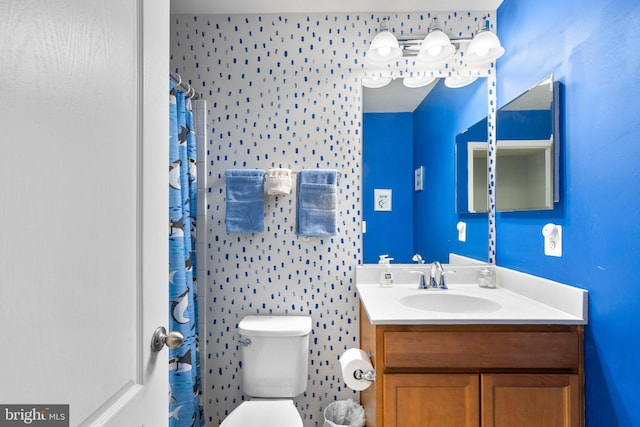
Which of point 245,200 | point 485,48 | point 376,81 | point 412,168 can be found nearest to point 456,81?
point 485,48

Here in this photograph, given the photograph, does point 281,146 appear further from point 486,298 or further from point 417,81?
point 486,298

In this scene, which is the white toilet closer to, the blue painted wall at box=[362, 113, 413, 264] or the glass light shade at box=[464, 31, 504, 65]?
the blue painted wall at box=[362, 113, 413, 264]

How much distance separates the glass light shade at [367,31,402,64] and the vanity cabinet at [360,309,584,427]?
1.39 m

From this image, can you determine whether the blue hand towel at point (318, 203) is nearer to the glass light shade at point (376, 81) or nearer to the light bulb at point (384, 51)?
the glass light shade at point (376, 81)

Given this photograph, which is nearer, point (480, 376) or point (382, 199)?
point (480, 376)

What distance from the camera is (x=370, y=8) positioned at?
1.90m

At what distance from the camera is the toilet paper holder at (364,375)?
55.4 inches

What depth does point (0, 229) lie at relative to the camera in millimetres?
396

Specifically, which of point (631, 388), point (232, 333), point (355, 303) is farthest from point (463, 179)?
point (232, 333)

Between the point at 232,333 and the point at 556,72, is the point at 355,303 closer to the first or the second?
the point at 232,333

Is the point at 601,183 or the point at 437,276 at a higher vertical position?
the point at 601,183

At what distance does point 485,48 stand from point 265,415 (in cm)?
211

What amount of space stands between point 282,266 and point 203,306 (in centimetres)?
51

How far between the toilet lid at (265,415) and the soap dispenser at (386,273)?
779 millimetres
